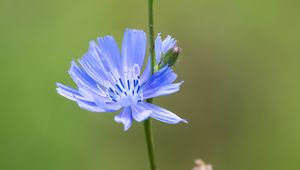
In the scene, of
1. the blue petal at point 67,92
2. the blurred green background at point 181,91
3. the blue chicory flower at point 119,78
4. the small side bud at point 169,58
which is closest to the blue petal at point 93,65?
the blue chicory flower at point 119,78

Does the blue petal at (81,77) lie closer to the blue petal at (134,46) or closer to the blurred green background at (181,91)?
the blue petal at (134,46)

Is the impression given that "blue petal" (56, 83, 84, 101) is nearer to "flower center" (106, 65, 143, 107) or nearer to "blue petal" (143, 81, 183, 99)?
"flower center" (106, 65, 143, 107)

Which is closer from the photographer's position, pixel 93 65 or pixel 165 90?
pixel 165 90

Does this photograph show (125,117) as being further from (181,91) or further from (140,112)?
(181,91)

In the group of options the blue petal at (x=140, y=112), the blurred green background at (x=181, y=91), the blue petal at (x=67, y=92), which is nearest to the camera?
the blue petal at (x=140, y=112)

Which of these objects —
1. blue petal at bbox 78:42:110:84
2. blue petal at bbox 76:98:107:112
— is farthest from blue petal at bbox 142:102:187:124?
blue petal at bbox 78:42:110:84

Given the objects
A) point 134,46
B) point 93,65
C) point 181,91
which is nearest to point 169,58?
point 134,46
